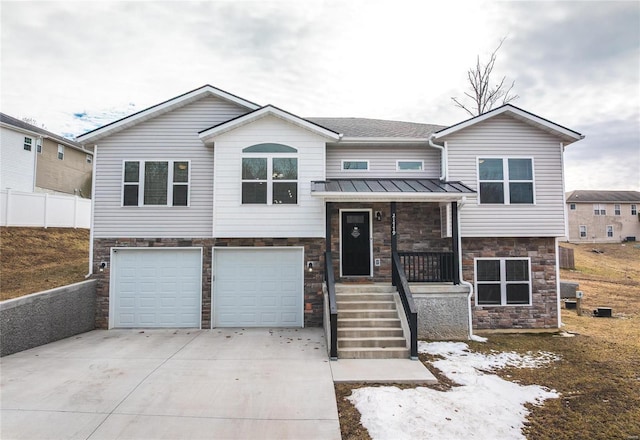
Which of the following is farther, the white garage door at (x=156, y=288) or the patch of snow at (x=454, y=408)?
the white garage door at (x=156, y=288)

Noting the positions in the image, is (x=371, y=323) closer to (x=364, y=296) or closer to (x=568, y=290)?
(x=364, y=296)

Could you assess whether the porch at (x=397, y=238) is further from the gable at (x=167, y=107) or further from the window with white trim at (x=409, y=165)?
the gable at (x=167, y=107)

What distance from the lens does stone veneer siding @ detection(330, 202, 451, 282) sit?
9344 millimetres

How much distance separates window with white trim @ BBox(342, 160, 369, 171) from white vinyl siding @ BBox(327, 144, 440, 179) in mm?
70

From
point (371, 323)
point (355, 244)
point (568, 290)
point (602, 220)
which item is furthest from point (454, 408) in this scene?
point (602, 220)

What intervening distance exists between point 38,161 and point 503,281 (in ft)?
85.2

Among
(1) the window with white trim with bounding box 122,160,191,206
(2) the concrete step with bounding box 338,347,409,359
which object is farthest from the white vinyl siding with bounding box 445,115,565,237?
(1) the window with white trim with bounding box 122,160,191,206

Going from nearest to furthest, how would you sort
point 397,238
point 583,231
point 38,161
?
point 397,238, point 38,161, point 583,231

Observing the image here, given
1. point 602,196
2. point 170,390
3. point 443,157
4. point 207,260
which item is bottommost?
point 170,390

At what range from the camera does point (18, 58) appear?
10859 mm

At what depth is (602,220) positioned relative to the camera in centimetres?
3425

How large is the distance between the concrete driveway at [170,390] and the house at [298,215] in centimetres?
168

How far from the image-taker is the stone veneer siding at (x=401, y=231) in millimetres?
9344

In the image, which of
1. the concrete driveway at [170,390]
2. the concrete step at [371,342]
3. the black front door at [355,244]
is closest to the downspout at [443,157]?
the black front door at [355,244]
